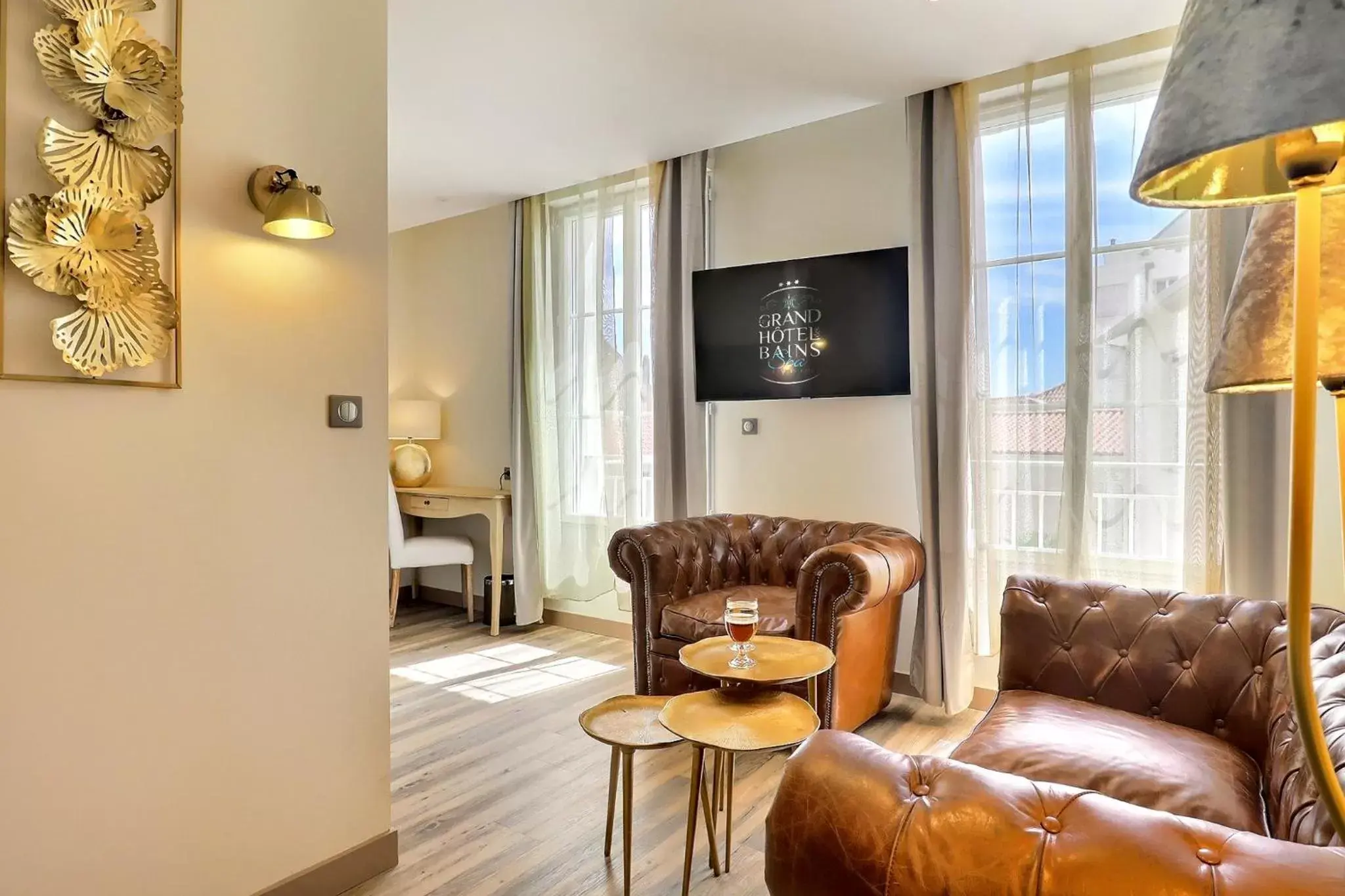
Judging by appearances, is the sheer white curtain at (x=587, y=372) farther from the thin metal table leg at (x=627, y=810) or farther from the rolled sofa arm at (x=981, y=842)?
the rolled sofa arm at (x=981, y=842)

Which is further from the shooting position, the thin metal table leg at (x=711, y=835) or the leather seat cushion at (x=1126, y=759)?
the thin metal table leg at (x=711, y=835)

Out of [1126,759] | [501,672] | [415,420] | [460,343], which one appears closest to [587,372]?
[460,343]

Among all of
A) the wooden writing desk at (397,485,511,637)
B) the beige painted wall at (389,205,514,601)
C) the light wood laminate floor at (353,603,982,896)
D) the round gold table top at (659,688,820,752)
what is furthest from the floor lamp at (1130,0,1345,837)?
the beige painted wall at (389,205,514,601)

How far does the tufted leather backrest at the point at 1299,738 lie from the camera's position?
3.95ft

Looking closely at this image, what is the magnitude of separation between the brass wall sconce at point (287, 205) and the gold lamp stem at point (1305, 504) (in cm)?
193

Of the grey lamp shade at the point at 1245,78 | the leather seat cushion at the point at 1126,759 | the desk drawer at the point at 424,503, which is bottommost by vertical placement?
the leather seat cushion at the point at 1126,759

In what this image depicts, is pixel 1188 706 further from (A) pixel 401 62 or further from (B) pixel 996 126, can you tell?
(A) pixel 401 62

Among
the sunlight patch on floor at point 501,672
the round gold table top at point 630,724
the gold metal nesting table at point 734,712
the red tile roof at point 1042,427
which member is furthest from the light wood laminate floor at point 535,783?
the red tile roof at point 1042,427

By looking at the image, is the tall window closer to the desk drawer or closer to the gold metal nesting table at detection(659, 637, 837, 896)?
the gold metal nesting table at detection(659, 637, 837, 896)

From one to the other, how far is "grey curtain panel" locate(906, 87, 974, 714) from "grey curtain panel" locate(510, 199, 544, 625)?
2.56 meters

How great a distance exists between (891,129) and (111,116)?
3124 millimetres

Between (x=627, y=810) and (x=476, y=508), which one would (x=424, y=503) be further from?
(x=627, y=810)

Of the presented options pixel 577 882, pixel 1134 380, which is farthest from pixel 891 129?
pixel 577 882

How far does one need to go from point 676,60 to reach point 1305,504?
3046mm
